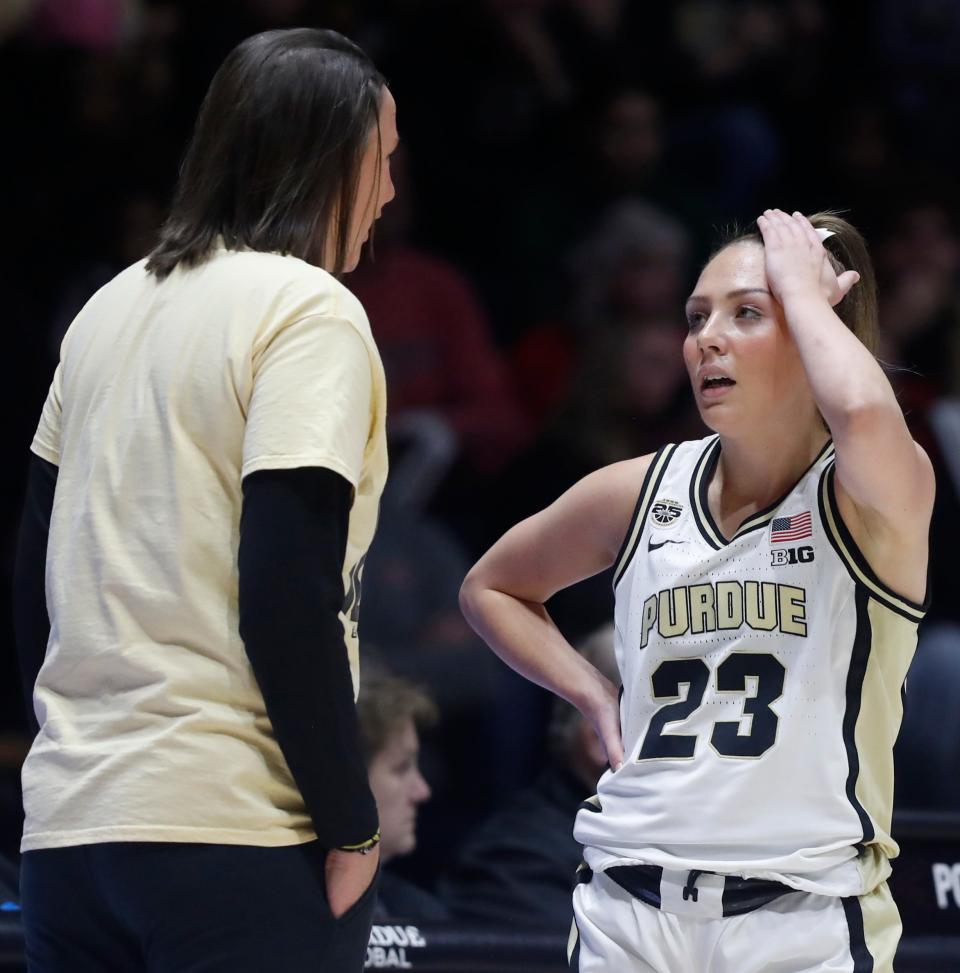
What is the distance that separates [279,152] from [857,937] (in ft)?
4.10

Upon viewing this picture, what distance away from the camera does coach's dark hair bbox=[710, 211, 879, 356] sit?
2436 mm

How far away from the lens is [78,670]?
1.86m

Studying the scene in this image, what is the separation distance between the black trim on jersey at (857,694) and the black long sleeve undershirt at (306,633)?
70 centimetres

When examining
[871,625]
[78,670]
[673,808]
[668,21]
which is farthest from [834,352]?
[668,21]

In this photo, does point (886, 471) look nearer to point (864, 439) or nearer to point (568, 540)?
point (864, 439)

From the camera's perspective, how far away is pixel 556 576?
2609mm

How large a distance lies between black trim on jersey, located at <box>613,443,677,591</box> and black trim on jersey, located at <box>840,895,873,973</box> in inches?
22.2

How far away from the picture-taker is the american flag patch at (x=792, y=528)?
224cm

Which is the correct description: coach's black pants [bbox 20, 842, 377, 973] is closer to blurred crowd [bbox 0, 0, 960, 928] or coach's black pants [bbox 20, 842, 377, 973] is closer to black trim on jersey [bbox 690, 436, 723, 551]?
black trim on jersey [bbox 690, 436, 723, 551]

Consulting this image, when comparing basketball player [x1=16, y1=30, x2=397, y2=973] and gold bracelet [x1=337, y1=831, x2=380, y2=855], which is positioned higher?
basketball player [x1=16, y1=30, x2=397, y2=973]

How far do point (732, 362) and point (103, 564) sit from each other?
37.2 inches

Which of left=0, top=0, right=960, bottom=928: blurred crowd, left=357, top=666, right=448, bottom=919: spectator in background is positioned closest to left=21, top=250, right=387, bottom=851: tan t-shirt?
left=357, top=666, right=448, bottom=919: spectator in background

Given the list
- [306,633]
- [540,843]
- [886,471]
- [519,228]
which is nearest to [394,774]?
[540,843]

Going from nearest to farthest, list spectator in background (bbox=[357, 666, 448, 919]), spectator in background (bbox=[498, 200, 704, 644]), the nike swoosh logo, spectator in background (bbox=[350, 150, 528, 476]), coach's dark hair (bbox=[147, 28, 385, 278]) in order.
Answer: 1. coach's dark hair (bbox=[147, 28, 385, 278])
2. the nike swoosh logo
3. spectator in background (bbox=[357, 666, 448, 919])
4. spectator in background (bbox=[498, 200, 704, 644])
5. spectator in background (bbox=[350, 150, 528, 476])
